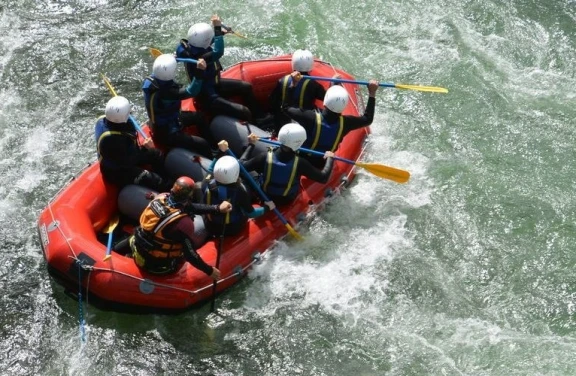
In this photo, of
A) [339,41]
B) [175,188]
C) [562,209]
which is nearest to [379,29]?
[339,41]

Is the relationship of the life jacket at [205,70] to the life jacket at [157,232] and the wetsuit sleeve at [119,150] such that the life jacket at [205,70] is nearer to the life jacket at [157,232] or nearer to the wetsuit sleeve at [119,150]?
the wetsuit sleeve at [119,150]

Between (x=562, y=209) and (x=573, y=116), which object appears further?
(x=573, y=116)

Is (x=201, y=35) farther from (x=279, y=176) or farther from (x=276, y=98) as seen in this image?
(x=279, y=176)

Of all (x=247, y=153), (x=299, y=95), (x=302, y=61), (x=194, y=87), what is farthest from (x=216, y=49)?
(x=247, y=153)

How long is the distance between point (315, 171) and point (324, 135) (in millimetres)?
472

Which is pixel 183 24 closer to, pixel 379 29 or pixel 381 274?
pixel 379 29

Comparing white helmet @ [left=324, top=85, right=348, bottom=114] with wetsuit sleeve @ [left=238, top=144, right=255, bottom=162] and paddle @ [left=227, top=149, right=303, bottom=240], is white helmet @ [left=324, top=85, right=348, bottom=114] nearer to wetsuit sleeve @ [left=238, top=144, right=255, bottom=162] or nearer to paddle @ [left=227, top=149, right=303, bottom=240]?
wetsuit sleeve @ [left=238, top=144, right=255, bottom=162]

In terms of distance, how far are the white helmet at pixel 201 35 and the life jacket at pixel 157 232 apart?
7.12 ft

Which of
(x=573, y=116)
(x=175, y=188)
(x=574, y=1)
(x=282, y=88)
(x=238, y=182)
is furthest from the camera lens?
(x=574, y=1)

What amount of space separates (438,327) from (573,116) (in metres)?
4.08

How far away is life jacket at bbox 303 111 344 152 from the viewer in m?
7.37

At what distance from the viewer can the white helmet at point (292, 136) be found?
22.4ft

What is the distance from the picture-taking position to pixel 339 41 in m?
10.6

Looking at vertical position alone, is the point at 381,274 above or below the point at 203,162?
below
